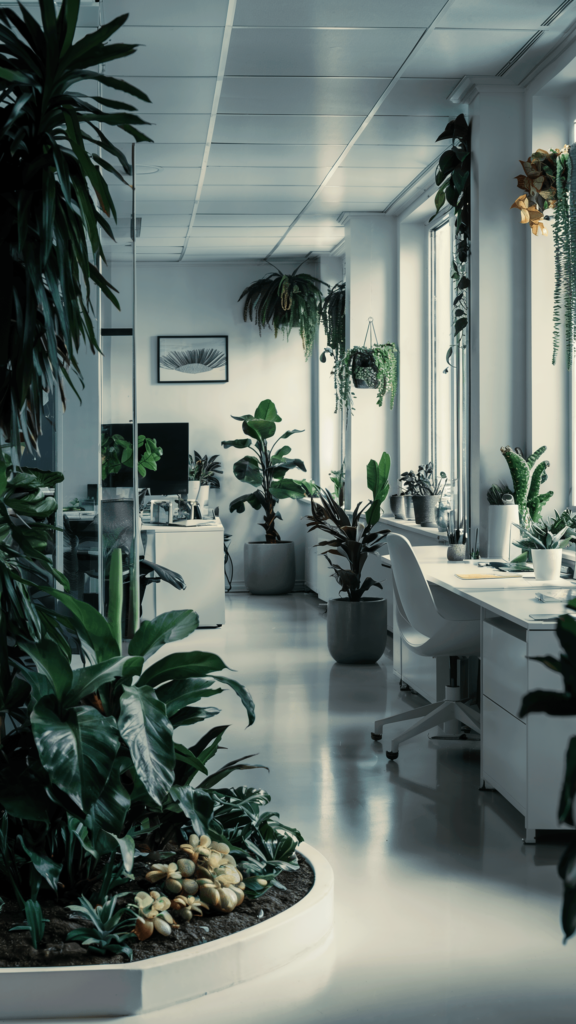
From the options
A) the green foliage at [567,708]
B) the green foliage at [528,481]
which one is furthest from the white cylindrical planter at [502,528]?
the green foliage at [567,708]

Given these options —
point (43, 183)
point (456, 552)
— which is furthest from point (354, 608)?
point (43, 183)

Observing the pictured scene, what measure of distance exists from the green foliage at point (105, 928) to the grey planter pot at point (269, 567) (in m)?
6.13

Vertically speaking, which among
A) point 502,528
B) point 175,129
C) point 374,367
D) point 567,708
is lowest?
point 567,708

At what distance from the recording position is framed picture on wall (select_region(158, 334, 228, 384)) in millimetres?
8641

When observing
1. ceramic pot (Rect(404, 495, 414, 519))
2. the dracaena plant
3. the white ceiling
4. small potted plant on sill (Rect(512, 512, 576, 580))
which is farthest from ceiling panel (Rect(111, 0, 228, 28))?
ceramic pot (Rect(404, 495, 414, 519))

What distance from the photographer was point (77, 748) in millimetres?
1946

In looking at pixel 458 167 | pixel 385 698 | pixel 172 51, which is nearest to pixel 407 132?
pixel 458 167

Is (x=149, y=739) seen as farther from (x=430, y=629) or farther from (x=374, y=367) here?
(x=374, y=367)

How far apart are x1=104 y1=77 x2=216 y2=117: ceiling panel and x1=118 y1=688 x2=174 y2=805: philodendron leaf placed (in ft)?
10.1

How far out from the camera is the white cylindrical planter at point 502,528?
4.20 m

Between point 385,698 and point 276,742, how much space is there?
3.12 ft

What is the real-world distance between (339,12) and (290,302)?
4.42 m

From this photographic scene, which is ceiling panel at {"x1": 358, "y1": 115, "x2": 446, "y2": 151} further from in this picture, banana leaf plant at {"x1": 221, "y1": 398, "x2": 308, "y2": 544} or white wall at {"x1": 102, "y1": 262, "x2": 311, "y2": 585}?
white wall at {"x1": 102, "y1": 262, "x2": 311, "y2": 585}

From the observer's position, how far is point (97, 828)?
203cm
